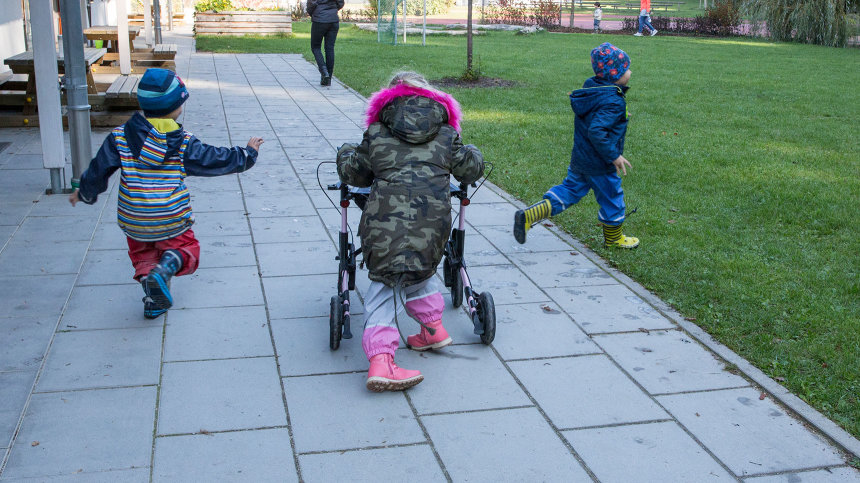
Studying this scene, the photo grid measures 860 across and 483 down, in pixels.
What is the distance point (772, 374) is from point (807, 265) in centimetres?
197

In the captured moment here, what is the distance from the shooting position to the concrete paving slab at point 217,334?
437 cm

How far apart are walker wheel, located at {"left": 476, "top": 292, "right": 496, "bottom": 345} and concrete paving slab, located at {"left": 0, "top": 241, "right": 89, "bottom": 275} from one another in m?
2.75

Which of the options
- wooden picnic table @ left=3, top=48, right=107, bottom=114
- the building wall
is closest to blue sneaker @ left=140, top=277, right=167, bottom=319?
wooden picnic table @ left=3, top=48, right=107, bottom=114

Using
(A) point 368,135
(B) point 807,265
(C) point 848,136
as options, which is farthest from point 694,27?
(A) point 368,135

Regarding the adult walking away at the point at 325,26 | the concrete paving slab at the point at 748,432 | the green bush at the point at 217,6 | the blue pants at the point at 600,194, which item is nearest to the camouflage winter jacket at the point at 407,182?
the concrete paving slab at the point at 748,432

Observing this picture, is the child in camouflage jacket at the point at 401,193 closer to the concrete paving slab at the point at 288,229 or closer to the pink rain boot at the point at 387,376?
the pink rain boot at the point at 387,376

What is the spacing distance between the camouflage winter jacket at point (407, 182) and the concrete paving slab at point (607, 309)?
1.29m

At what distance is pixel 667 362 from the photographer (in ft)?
14.6

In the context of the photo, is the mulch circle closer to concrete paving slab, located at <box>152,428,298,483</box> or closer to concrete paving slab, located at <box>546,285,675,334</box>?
concrete paving slab, located at <box>546,285,675,334</box>

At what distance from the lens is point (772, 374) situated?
430cm

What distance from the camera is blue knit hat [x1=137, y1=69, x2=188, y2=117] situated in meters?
4.43

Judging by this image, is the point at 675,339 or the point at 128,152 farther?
the point at 675,339

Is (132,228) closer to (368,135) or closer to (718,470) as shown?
(368,135)

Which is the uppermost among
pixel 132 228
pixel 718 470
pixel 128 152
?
pixel 128 152
